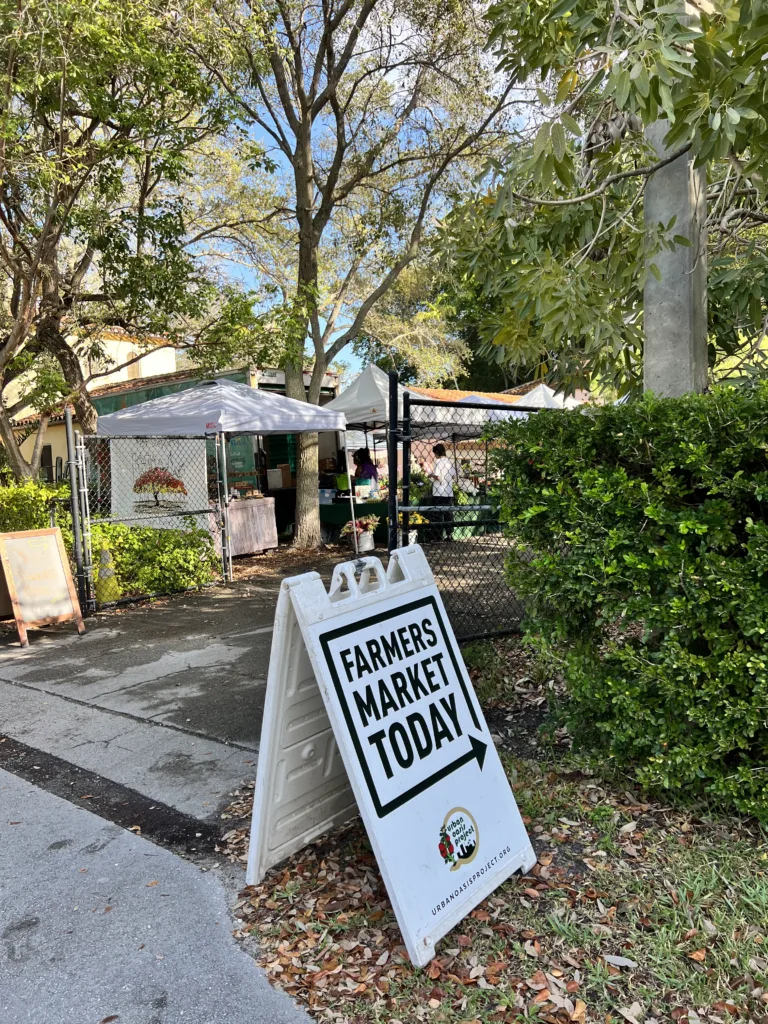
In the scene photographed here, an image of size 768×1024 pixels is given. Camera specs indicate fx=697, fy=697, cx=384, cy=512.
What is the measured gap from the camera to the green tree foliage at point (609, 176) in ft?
8.02

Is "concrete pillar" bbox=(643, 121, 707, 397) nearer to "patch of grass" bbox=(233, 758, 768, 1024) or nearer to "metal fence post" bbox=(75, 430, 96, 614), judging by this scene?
"patch of grass" bbox=(233, 758, 768, 1024)

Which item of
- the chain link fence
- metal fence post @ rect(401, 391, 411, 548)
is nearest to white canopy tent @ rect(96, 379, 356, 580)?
the chain link fence

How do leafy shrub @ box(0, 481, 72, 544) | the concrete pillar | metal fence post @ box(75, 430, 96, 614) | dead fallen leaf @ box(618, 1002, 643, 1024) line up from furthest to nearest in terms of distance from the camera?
1. leafy shrub @ box(0, 481, 72, 544)
2. metal fence post @ box(75, 430, 96, 614)
3. the concrete pillar
4. dead fallen leaf @ box(618, 1002, 643, 1024)

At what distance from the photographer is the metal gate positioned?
426cm

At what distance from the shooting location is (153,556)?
840cm

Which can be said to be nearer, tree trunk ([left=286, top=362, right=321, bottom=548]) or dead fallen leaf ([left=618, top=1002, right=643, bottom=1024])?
dead fallen leaf ([left=618, top=1002, right=643, bottom=1024])

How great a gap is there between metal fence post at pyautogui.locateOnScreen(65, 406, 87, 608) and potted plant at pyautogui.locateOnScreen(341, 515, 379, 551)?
4413 millimetres

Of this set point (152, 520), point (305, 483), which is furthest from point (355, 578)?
point (305, 483)

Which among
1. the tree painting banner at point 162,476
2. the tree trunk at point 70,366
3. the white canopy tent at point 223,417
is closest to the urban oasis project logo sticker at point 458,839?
the white canopy tent at point 223,417

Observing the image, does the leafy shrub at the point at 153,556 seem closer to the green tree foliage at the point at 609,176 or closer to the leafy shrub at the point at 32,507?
the leafy shrub at the point at 32,507

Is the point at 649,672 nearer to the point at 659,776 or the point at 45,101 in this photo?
the point at 659,776

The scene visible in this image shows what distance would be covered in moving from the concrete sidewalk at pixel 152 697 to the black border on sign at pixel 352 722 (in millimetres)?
1381

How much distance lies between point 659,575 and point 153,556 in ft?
22.4

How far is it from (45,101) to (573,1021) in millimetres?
9321
